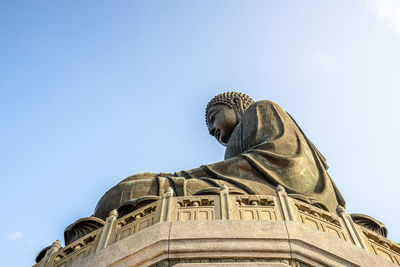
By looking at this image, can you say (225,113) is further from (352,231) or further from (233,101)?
(352,231)

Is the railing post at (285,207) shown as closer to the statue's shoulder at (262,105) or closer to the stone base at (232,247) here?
the stone base at (232,247)

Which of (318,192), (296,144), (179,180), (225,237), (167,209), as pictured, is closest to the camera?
(225,237)

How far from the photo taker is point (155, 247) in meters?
5.99

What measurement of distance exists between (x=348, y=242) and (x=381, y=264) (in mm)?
458

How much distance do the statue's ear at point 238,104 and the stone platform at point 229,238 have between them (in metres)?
9.07

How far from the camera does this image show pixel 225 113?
15.8m

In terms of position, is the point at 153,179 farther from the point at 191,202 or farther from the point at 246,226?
the point at 246,226

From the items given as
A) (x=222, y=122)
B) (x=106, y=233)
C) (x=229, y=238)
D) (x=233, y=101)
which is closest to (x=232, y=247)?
(x=229, y=238)

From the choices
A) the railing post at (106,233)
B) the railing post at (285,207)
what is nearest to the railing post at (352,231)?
the railing post at (285,207)

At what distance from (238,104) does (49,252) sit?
1009 cm

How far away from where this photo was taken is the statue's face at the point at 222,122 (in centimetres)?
1552

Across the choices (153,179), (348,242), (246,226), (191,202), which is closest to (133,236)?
(191,202)

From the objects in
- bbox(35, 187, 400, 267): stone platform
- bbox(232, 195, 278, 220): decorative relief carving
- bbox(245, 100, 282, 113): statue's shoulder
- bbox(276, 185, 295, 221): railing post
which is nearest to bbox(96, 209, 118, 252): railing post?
bbox(35, 187, 400, 267): stone platform

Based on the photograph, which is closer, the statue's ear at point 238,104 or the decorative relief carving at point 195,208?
the decorative relief carving at point 195,208
